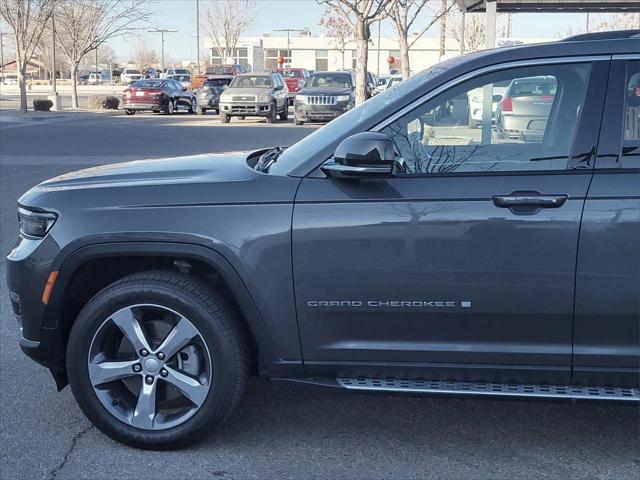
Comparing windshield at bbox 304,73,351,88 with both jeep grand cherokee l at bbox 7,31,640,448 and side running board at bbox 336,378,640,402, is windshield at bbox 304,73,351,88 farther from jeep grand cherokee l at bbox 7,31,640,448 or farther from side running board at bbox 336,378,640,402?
side running board at bbox 336,378,640,402

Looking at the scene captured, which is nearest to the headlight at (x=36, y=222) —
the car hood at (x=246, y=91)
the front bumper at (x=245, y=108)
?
the front bumper at (x=245, y=108)

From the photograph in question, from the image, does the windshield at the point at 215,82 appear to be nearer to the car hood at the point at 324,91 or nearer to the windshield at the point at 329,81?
the windshield at the point at 329,81

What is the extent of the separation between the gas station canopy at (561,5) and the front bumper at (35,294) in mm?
13541

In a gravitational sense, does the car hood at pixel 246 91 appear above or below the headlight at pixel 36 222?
above

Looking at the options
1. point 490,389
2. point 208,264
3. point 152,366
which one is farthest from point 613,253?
point 152,366

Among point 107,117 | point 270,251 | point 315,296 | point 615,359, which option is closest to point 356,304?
point 315,296

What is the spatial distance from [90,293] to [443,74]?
6.84ft

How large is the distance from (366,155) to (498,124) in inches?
29.2

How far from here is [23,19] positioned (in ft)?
95.2

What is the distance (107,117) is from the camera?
97.0 feet

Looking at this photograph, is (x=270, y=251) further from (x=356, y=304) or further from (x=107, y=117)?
(x=107, y=117)

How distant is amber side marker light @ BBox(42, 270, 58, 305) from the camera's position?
358 cm

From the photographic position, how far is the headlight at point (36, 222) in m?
3.64

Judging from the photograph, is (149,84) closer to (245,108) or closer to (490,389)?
(245,108)
